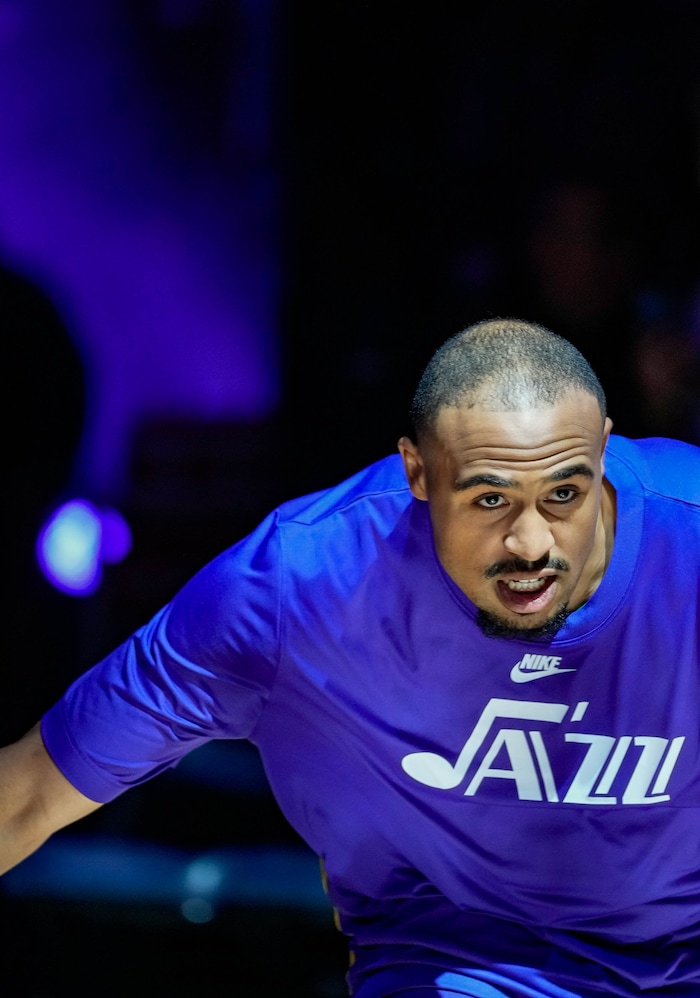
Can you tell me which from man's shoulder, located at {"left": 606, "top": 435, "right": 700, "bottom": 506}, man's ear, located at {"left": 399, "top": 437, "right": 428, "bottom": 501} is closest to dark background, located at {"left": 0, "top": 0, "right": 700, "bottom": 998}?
man's shoulder, located at {"left": 606, "top": 435, "right": 700, "bottom": 506}

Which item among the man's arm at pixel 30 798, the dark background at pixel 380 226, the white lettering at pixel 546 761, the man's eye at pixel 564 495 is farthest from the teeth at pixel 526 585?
the dark background at pixel 380 226

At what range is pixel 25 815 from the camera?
1.76 metres

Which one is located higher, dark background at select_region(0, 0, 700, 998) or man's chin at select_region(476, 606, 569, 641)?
dark background at select_region(0, 0, 700, 998)

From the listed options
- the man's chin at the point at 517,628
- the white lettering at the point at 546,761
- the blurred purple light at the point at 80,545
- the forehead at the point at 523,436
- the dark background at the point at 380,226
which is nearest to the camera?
the forehead at the point at 523,436

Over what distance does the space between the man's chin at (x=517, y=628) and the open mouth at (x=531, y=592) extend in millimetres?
42

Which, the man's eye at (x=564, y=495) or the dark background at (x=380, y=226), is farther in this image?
the dark background at (x=380, y=226)

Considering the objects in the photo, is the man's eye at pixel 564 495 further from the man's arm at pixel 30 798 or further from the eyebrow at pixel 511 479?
the man's arm at pixel 30 798

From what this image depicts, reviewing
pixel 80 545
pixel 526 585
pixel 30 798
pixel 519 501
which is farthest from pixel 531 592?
pixel 80 545

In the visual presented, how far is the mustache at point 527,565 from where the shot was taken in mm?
A: 1536

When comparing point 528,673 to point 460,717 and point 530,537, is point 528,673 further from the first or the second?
point 530,537

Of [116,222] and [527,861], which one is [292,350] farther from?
A: [527,861]

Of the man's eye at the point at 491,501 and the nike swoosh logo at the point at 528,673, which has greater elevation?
the man's eye at the point at 491,501

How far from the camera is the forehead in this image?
1.51 metres

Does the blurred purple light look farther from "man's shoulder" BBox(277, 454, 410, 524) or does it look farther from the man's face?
the man's face
